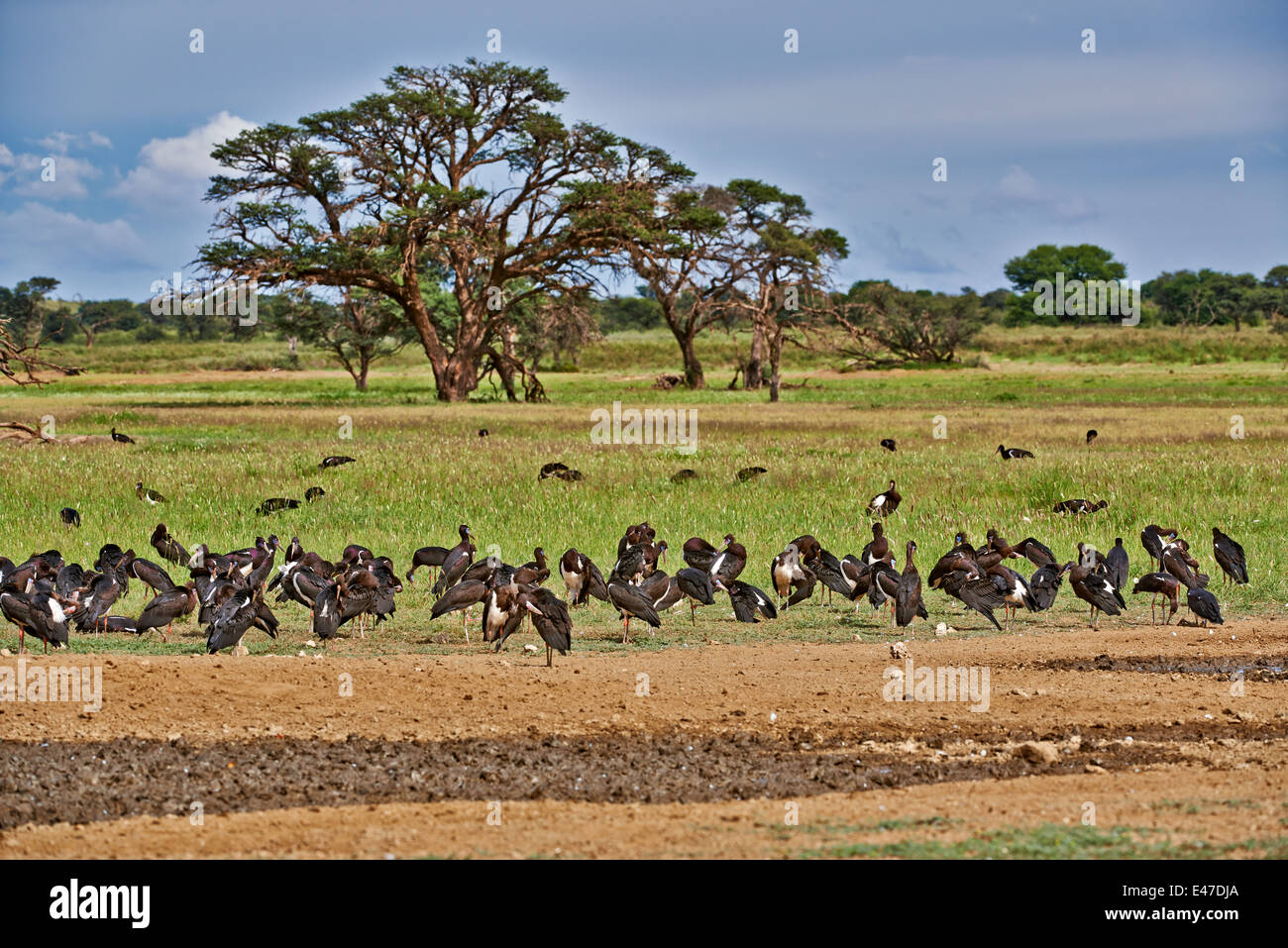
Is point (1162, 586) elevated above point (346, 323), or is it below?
below

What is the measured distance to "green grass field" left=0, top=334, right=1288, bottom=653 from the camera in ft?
47.7

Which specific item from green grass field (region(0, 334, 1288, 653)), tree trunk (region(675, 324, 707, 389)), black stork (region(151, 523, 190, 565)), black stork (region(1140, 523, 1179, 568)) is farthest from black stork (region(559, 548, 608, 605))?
tree trunk (region(675, 324, 707, 389))

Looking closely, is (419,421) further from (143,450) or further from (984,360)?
(984,360)

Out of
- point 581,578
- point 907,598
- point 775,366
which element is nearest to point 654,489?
point 581,578

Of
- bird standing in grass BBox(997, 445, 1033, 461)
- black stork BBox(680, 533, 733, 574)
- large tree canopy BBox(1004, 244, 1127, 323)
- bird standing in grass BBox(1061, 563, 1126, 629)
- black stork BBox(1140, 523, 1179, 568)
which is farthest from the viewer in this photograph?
large tree canopy BBox(1004, 244, 1127, 323)

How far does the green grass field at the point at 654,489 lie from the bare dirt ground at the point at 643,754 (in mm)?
2048

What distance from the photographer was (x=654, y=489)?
21312 millimetres

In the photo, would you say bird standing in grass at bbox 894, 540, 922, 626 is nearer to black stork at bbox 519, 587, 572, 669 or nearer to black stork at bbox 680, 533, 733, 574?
black stork at bbox 680, 533, 733, 574

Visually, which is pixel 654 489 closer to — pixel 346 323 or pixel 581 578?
pixel 581 578

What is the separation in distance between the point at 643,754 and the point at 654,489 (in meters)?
13.2

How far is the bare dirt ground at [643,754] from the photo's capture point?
20.5 ft

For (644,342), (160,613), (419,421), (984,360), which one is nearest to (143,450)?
(419,421)

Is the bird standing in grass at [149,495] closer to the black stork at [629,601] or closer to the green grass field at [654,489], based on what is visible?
the green grass field at [654,489]

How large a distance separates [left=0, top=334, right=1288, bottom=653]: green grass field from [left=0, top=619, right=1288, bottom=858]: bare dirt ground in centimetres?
205
